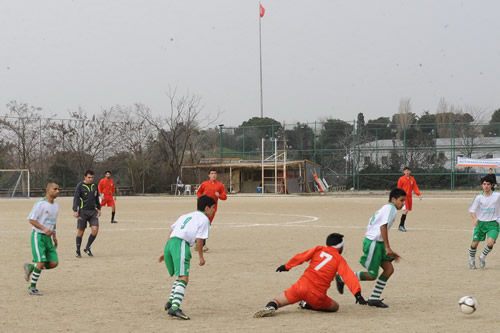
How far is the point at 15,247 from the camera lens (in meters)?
14.9

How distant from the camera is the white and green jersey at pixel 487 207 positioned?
11.1 m

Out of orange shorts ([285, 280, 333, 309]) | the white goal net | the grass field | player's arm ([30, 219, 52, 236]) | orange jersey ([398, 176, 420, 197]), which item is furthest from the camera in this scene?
the white goal net

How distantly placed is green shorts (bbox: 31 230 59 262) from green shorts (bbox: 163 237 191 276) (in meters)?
2.51

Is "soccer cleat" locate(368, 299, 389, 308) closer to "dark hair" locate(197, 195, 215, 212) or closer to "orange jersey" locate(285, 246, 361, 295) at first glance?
"orange jersey" locate(285, 246, 361, 295)

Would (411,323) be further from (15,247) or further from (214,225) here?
(214,225)

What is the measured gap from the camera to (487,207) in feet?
36.7

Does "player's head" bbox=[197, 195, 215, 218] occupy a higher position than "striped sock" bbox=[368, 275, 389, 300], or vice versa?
"player's head" bbox=[197, 195, 215, 218]

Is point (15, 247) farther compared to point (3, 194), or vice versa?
point (3, 194)

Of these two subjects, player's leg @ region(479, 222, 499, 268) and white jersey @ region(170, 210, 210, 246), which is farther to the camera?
player's leg @ region(479, 222, 499, 268)

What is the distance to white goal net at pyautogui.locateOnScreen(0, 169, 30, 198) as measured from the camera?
5256 cm

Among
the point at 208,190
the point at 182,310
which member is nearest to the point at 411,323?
the point at 182,310

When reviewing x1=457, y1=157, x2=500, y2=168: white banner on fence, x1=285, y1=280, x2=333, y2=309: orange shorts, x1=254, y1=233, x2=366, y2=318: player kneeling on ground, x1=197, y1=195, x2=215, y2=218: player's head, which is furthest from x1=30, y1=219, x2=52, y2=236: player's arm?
x1=457, y1=157, x2=500, y2=168: white banner on fence

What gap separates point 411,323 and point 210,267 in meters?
5.37

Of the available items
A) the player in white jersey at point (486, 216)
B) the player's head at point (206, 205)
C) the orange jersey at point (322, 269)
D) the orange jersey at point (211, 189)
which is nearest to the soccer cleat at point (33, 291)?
the player's head at point (206, 205)
